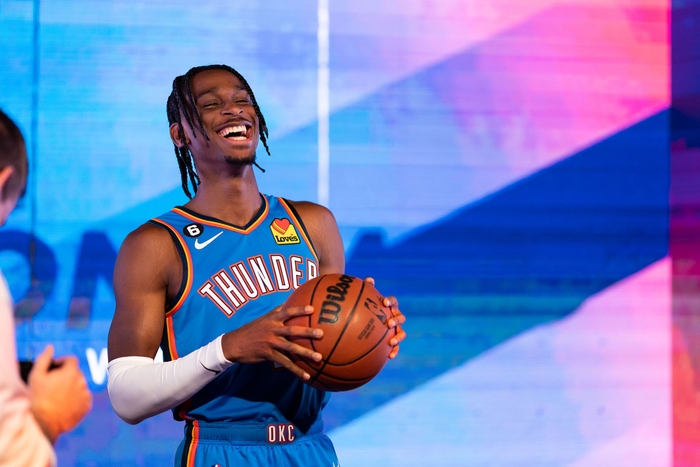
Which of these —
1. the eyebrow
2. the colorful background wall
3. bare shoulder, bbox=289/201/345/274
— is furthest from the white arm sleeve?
the colorful background wall

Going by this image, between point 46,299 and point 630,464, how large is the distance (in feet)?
9.93

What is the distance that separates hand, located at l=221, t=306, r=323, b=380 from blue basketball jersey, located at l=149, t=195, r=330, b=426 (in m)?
0.26

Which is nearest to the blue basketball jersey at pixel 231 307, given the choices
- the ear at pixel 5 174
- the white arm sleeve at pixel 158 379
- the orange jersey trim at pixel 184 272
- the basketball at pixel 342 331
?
the orange jersey trim at pixel 184 272

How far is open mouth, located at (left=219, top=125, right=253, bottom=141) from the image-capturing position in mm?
A: 2537

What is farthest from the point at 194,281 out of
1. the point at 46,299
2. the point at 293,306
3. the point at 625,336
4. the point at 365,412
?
the point at 625,336

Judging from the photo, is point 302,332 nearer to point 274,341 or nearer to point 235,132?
point 274,341

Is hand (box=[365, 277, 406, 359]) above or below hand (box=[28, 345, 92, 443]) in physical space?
below

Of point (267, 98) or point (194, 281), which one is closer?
point (194, 281)

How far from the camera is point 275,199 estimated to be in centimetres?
271

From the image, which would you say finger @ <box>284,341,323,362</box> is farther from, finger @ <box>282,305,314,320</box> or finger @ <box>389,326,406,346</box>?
finger @ <box>389,326,406,346</box>

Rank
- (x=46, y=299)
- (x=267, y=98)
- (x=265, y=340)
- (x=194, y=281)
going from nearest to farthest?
(x=265, y=340), (x=194, y=281), (x=46, y=299), (x=267, y=98)

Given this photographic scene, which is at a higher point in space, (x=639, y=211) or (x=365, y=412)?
(x=639, y=211)

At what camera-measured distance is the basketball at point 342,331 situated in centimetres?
215

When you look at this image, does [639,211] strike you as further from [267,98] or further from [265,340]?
[265,340]
